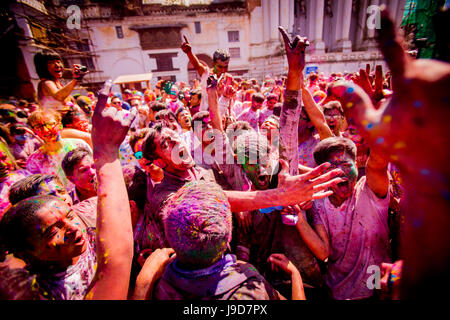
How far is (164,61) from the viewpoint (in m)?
27.3

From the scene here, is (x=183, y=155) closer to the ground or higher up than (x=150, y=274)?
higher up

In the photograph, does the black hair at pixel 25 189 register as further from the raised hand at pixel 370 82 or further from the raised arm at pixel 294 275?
the raised hand at pixel 370 82

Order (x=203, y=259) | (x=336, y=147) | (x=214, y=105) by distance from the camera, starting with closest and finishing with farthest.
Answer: (x=203, y=259)
(x=336, y=147)
(x=214, y=105)

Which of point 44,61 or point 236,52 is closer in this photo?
point 44,61

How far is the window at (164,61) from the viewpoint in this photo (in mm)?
27141

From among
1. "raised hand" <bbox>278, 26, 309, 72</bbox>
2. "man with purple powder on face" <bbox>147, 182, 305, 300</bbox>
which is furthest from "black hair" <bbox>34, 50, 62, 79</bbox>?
"man with purple powder on face" <bbox>147, 182, 305, 300</bbox>

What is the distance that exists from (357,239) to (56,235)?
2.13 meters

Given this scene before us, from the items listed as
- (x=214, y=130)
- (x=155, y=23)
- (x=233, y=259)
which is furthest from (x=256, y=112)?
(x=155, y=23)

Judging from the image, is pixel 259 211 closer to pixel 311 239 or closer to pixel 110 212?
pixel 311 239

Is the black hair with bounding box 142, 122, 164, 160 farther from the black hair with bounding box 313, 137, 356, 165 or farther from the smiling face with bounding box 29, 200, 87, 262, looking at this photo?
the black hair with bounding box 313, 137, 356, 165

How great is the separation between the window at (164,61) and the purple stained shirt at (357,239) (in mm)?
30239

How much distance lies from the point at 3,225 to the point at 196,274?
1149 millimetres

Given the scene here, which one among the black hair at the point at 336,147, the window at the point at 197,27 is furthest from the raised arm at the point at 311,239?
the window at the point at 197,27

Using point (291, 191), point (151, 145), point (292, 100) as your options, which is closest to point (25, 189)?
point (151, 145)
